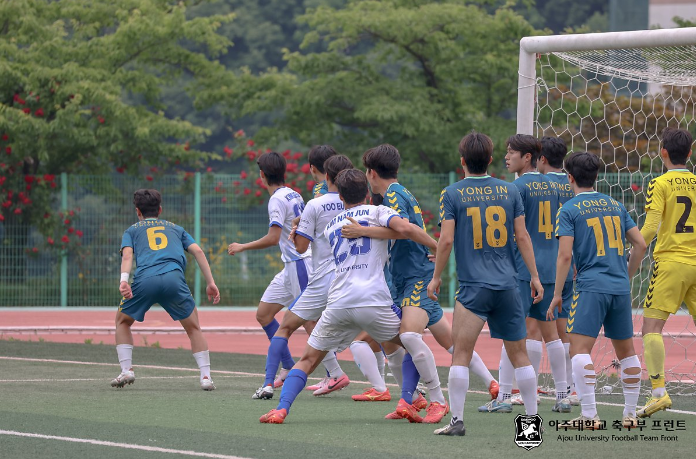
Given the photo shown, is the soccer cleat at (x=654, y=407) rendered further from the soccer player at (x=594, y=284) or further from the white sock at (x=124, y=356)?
the white sock at (x=124, y=356)

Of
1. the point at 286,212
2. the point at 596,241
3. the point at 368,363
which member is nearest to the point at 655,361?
the point at 596,241

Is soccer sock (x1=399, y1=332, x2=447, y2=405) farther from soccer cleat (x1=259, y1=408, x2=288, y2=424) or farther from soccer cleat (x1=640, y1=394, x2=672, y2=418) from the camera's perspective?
soccer cleat (x1=640, y1=394, x2=672, y2=418)

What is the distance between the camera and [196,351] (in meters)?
10.6

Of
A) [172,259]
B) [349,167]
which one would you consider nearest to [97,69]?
[172,259]

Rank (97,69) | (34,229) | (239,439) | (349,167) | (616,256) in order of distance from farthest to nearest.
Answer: (97,69), (34,229), (349,167), (616,256), (239,439)

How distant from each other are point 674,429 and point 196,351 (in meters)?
4.38

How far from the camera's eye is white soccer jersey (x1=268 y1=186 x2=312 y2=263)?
1009 cm

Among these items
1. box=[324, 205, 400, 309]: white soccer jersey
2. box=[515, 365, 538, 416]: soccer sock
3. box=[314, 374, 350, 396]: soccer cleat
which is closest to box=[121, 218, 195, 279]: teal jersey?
box=[314, 374, 350, 396]: soccer cleat

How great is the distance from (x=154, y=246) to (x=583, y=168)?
13.4 ft

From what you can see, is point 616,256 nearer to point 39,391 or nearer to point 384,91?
point 39,391

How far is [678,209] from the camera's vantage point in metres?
8.78

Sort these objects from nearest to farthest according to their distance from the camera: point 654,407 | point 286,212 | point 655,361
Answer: point 654,407 → point 655,361 → point 286,212

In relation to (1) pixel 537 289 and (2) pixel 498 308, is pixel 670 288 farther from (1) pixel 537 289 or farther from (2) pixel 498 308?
(2) pixel 498 308

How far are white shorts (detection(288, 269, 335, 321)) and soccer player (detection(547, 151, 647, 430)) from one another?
1.98 meters
